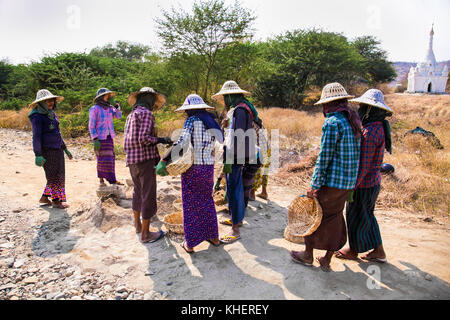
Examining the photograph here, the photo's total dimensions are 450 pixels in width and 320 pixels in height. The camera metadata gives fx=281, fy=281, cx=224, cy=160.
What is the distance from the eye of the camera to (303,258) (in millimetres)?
2951

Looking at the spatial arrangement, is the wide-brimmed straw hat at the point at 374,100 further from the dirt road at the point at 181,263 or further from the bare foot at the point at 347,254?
the dirt road at the point at 181,263

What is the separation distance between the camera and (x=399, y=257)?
10.4 feet

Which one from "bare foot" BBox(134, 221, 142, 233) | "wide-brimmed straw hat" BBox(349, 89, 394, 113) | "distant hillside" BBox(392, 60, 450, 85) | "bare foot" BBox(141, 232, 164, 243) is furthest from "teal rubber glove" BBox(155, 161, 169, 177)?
"distant hillside" BBox(392, 60, 450, 85)

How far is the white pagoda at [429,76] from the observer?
26734 mm

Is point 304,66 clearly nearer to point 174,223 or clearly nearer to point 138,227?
point 174,223

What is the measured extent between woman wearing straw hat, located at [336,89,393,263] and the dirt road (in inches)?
8.4

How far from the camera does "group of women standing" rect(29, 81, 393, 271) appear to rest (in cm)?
259

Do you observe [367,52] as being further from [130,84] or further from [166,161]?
[166,161]

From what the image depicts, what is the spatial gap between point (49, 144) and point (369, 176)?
432 centimetres

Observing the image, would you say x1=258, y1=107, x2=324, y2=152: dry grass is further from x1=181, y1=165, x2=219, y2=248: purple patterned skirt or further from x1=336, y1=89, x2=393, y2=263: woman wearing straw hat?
x1=181, y1=165, x2=219, y2=248: purple patterned skirt

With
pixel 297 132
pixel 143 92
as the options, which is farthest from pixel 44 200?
pixel 297 132

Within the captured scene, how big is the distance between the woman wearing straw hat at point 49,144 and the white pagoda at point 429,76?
105 feet

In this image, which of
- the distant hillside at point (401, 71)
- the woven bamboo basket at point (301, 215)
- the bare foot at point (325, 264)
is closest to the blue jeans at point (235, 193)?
the woven bamboo basket at point (301, 215)
